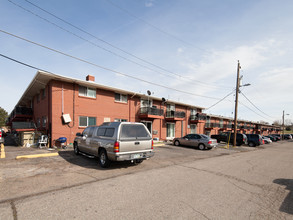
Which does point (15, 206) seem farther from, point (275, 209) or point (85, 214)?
point (275, 209)

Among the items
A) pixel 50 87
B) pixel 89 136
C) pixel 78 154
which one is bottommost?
pixel 78 154

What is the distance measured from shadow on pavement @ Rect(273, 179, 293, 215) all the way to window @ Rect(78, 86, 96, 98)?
47.2 feet

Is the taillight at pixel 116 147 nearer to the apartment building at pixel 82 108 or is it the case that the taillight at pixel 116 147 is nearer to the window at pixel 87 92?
the apartment building at pixel 82 108

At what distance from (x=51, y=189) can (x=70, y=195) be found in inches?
33.4

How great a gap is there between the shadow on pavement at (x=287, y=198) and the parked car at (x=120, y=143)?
4870 millimetres

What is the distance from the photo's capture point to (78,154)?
10.1m

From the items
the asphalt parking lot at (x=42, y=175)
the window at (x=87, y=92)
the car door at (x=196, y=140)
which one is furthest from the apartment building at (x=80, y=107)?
the asphalt parking lot at (x=42, y=175)

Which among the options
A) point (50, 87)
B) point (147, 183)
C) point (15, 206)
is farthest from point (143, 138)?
point (50, 87)

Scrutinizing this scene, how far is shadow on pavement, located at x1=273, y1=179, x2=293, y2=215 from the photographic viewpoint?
3.84m

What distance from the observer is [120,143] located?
6.78m

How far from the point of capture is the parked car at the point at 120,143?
6.81m

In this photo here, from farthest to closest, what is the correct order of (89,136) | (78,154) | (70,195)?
(78,154)
(89,136)
(70,195)

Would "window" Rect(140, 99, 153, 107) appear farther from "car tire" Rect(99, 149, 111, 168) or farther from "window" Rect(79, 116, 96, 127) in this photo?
"car tire" Rect(99, 149, 111, 168)

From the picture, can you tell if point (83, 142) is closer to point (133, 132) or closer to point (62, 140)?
point (133, 132)
